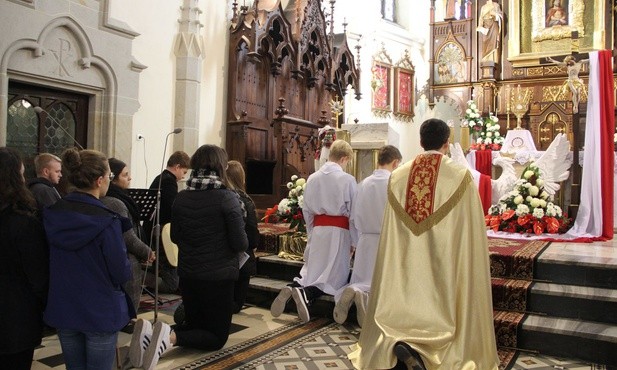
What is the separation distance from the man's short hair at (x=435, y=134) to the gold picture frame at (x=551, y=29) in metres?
10.7

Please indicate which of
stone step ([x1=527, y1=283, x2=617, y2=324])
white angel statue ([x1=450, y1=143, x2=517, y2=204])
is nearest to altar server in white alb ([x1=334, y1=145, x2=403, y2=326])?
stone step ([x1=527, y1=283, x2=617, y2=324])

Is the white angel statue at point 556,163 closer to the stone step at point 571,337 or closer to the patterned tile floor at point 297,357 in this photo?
the stone step at point 571,337

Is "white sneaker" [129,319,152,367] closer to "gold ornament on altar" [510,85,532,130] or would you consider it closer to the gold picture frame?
"gold ornament on altar" [510,85,532,130]

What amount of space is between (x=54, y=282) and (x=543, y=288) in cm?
401

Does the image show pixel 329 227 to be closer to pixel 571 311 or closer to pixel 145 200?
pixel 145 200

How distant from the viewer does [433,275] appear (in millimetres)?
3785

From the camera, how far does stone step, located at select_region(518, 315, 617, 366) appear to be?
4.17 m

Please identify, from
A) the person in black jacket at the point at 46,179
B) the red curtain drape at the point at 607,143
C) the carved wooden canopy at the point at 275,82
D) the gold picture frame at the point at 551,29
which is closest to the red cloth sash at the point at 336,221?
the person in black jacket at the point at 46,179

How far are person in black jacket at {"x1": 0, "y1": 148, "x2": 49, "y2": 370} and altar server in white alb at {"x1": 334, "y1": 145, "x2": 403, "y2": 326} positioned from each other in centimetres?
277

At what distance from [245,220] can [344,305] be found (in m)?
1.16

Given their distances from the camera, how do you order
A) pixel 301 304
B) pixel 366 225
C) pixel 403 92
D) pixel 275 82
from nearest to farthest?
pixel 301 304 → pixel 366 225 → pixel 275 82 → pixel 403 92

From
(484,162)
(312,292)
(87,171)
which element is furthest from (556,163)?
(87,171)

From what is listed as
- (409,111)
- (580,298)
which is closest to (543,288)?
(580,298)

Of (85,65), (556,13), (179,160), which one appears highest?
(556,13)
